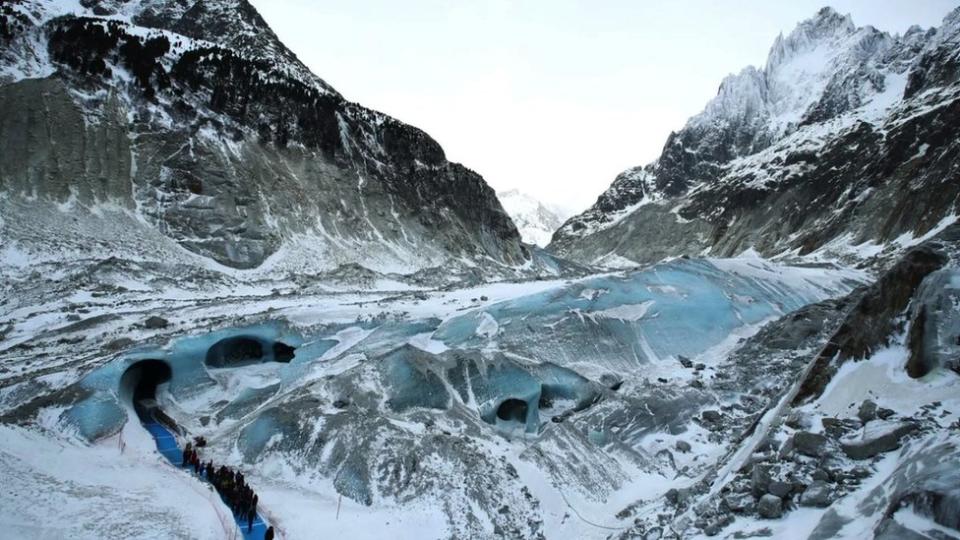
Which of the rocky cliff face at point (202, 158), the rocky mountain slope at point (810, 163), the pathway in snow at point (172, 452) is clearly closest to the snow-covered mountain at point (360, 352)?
the pathway in snow at point (172, 452)

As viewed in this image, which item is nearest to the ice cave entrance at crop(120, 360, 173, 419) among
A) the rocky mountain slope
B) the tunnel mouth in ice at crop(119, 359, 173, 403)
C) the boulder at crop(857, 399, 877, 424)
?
the tunnel mouth in ice at crop(119, 359, 173, 403)

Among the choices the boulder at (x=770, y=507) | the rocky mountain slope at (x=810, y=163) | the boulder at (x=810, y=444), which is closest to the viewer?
the boulder at (x=770, y=507)

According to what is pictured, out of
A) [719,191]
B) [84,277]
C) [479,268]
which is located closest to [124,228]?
[84,277]

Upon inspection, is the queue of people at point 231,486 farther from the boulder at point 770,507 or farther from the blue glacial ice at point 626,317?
the blue glacial ice at point 626,317

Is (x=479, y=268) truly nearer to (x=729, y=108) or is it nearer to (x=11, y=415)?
(x=11, y=415)

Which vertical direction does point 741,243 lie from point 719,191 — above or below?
below

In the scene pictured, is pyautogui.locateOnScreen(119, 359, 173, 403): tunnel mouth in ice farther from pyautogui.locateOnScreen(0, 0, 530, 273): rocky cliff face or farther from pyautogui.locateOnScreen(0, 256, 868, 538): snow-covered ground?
pyautogui.locateOnScreen(0, 0, 530, 273): rocky cliff face
